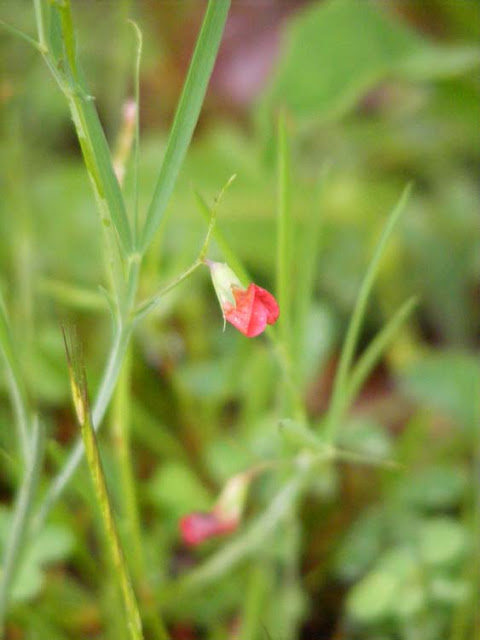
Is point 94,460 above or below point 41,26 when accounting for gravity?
below

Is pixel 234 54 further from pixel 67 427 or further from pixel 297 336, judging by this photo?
pixel 297 336

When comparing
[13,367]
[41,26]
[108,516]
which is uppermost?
[41,26]

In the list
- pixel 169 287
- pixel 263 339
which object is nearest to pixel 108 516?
pixel 169 287

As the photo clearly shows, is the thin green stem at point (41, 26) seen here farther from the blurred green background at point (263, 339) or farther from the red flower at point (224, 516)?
the red flower at point (224, 516)

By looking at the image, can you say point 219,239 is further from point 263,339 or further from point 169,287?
point 263,339

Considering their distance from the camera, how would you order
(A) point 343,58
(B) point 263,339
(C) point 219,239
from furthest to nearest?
(A) point 343,58 → (B) point 263,339 → (C) point 219,239

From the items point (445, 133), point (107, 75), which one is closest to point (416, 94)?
point (445, 133)

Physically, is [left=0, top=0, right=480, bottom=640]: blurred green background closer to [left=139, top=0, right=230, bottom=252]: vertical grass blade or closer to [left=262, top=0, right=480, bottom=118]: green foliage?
[left=262, top=0, right=480, bottom=118]: green foliage

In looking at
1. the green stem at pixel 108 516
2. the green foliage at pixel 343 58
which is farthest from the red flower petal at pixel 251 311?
the green foliage at pixel 343 58
